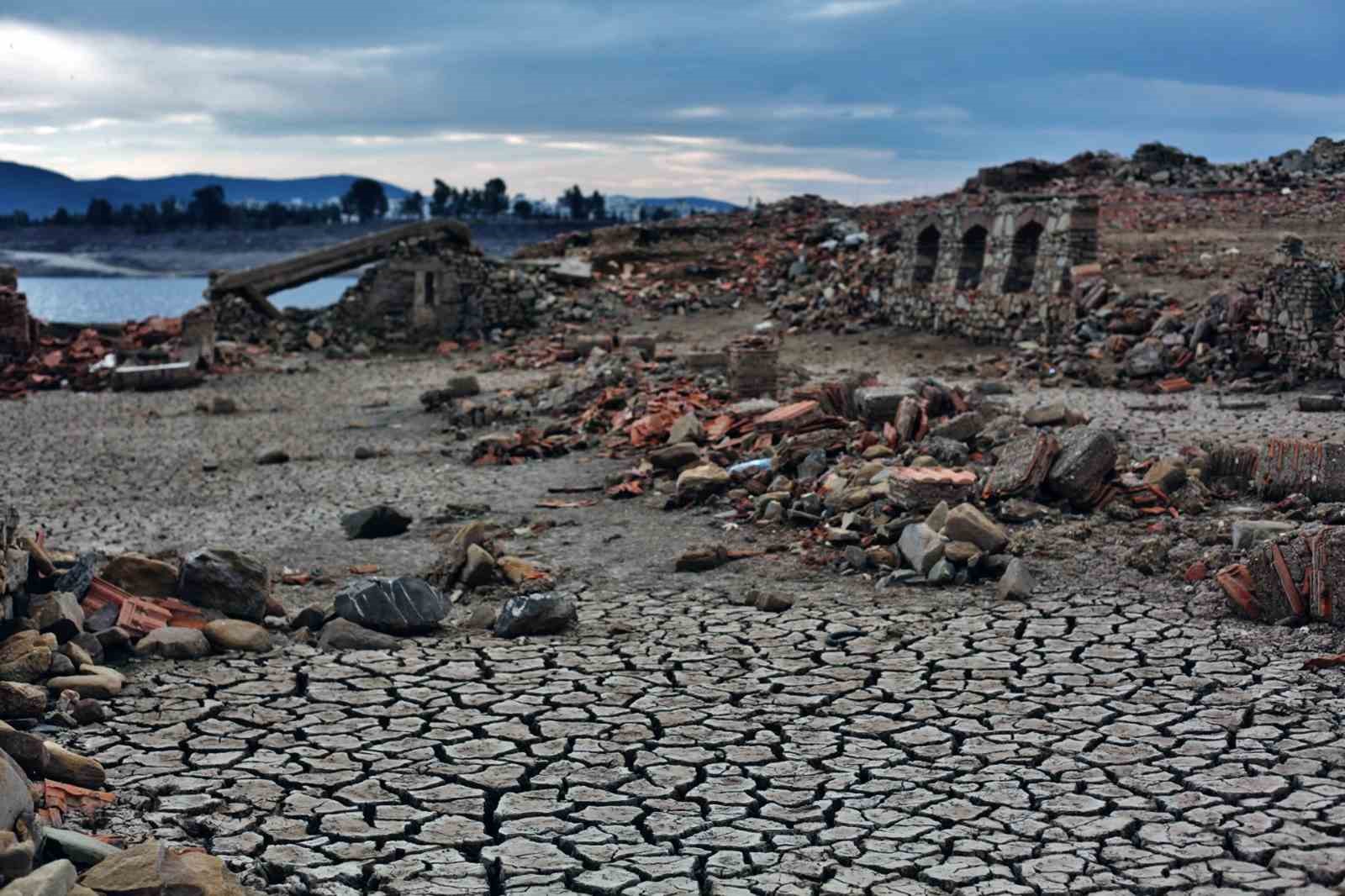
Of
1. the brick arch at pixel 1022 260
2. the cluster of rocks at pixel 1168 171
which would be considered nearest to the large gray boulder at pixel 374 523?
the brick arch at pixel 1022 260

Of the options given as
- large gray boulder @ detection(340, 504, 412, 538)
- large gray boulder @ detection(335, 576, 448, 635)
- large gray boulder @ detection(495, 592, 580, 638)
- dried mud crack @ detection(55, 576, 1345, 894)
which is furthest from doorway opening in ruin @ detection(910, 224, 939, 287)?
large gray boulder @ detection(335, 576, 448, 635)

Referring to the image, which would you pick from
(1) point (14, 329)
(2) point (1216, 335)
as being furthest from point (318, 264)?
(2) point (1216, 335)

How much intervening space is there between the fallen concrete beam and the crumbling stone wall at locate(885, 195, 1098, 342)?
9.71m

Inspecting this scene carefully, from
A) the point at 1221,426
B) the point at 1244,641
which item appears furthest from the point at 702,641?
the point at 1221,426

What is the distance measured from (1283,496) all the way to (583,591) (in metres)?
5.17

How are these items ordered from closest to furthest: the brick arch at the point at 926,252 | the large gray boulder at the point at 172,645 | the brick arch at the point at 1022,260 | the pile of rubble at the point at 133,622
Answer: the pile of rubble at the point at 133,622 < the large gray boulder at the point at 172,645 < the brick arch at the point at 1022,260 < the brick arch at the point at 926,252

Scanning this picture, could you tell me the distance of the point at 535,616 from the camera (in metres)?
7.97

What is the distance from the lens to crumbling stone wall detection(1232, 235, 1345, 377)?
49.1ft

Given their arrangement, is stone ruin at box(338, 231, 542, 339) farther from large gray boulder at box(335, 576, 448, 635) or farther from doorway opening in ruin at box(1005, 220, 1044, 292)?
large gray boulder at box(335, 576, 448, 635)

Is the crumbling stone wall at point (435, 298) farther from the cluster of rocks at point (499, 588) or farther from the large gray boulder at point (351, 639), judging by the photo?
the large gray boulder at point (351, 639)

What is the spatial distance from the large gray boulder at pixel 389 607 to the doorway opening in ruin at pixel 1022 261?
15344 mm

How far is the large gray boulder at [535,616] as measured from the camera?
7965mm

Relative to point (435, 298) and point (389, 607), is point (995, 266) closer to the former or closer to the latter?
point (435, 298)

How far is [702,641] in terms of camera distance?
25.6 ft
